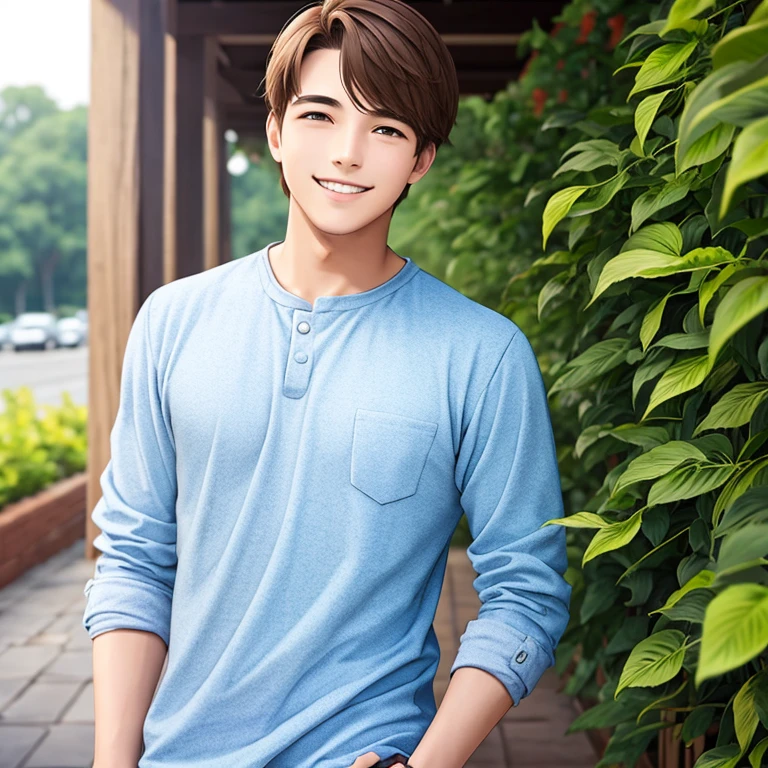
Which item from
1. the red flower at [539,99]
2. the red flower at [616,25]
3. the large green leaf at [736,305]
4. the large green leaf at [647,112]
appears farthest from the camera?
the red flower at [539,99]

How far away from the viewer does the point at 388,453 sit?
1.42 m

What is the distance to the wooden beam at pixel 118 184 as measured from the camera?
18.2 ft

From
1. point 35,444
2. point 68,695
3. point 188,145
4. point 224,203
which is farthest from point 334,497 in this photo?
point 224,203

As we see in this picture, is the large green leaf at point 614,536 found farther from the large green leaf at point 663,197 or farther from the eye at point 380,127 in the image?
the eye at point 380,127

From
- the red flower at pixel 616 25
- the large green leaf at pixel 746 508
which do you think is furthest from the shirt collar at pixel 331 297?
the red flower at pixel 616 25

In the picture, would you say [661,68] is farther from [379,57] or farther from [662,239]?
[379,57]

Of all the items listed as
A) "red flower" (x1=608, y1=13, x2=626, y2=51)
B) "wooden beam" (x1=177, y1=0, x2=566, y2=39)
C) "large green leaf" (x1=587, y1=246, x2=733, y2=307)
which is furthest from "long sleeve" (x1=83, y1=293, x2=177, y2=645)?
"wooden beam" (x1=177, y1=0, x2=566, y2=39)

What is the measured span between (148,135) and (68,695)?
318 centimetres

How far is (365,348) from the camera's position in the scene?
4.88ft

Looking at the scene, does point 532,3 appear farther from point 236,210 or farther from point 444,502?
point 236,210

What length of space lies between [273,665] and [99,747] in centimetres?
Answer: 31

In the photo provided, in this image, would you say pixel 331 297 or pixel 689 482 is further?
pixel 331 297

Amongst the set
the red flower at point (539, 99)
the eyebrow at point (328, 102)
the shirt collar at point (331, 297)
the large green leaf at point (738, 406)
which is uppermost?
the red flower at point (539, 99)

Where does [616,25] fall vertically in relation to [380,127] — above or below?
above
